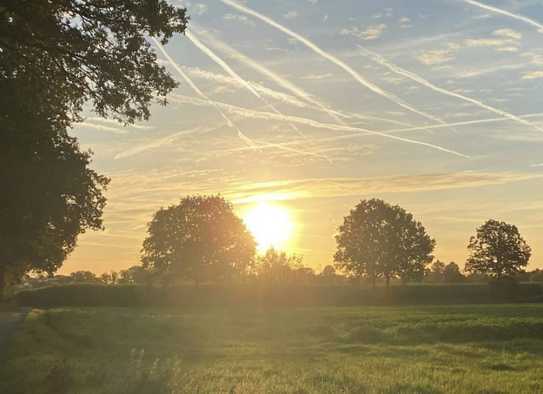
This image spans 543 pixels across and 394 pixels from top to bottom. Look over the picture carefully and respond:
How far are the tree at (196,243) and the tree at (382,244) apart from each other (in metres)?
20.4

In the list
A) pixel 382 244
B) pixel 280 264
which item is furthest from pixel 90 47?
pixel 280 264

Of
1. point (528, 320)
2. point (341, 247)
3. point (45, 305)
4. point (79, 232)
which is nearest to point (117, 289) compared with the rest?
point (45, 305)

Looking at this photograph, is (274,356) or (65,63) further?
(274,356)

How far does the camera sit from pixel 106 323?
44094 mm

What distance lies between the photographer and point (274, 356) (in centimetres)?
2877

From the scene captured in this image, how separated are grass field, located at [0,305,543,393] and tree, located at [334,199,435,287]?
5761 centimetres

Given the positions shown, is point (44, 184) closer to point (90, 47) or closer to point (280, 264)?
point (90, 47)

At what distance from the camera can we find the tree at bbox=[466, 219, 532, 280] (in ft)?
421

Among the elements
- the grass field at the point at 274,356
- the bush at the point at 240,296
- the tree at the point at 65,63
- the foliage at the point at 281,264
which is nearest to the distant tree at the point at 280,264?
the foliage at the point at 281,264

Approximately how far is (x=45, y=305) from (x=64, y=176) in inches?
2751

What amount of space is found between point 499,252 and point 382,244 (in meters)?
32.6

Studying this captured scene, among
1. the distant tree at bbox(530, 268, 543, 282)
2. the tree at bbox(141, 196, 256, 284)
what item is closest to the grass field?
the tree at bbox(141, 196, 256, 284)

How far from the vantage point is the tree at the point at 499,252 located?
128375 millimetres

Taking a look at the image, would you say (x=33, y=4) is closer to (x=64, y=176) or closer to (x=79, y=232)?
(x=64, y=176)
